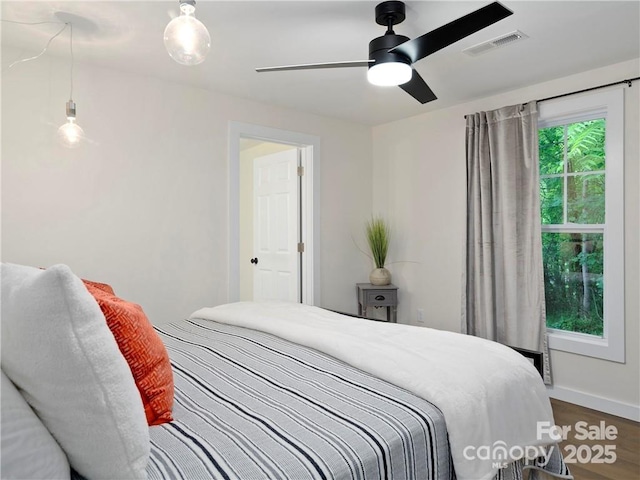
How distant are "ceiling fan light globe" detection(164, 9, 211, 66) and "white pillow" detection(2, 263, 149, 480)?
1.03 meters

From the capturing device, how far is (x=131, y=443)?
0.83 metres

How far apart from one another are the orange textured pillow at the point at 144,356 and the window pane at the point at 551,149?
11.0ft

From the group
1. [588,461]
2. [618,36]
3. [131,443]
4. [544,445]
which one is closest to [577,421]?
[588,461]

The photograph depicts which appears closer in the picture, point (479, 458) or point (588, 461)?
point (479, 458)

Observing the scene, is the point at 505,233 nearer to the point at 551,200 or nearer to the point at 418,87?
the point at 551,200

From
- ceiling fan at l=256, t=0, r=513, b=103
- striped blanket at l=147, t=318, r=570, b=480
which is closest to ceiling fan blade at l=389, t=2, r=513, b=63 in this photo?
ceiling fan at l=256, t=0, r=513, b=103

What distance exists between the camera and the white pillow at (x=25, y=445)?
691 millimetres

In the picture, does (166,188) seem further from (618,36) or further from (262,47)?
(618,36)

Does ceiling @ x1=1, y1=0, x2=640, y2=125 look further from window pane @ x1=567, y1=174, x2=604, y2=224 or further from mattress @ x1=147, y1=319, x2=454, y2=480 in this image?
mattress @ x1=147, y1=319, x2=454, y2=480

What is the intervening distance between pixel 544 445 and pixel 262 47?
8.35 ft

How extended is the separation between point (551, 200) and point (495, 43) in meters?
1.46

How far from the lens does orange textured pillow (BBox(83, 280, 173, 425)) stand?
3.34ft

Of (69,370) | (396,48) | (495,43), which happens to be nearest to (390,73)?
(396,48)

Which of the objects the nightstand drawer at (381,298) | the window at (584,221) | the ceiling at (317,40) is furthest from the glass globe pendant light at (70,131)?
the window at (584,221)
